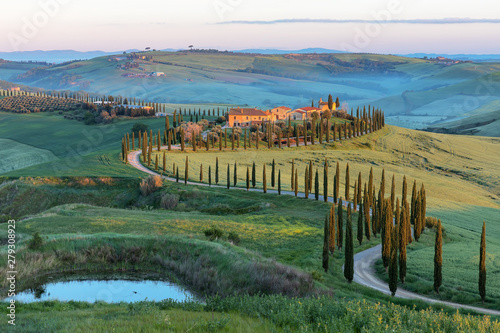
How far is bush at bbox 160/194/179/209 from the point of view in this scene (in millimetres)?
72000

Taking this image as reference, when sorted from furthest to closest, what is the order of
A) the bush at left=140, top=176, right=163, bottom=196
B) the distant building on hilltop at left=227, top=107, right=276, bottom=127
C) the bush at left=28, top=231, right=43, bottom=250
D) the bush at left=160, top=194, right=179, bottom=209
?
1. the distant building on hilltop at left=227, top=107, right=276, bottom=127
2. the bush at left=140, top=176, right=163, bottom=196
3. the bush at left=160, top=194, right=179, bottom=209
4. the bush at left=28, top=231, right=43, bottom=250

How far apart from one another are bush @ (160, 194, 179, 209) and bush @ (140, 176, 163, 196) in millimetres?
3735

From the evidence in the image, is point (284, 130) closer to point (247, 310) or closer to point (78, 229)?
point (78, 229)

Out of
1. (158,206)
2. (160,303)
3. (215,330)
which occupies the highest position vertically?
(215,330)

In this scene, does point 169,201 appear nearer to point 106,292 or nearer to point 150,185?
point 150,185

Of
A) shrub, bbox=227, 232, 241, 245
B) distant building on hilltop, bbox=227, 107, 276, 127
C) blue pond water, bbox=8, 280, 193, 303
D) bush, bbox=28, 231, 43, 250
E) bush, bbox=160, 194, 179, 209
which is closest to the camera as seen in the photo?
blue pond water, bbox=8, 280, 193, 303

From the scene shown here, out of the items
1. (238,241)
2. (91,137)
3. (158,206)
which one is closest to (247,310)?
(238,241)

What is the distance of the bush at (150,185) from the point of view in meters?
76.2

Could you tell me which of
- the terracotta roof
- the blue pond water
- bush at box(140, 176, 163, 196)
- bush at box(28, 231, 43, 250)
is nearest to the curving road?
the blue pond water

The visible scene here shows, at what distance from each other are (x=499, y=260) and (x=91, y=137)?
122521 millimetres

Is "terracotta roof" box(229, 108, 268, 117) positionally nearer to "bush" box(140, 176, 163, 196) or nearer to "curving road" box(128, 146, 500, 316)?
"bush" box(140, 176, 163, 196)

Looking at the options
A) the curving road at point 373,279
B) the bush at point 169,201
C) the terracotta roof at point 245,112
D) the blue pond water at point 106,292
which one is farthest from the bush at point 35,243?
the terracotta roof at point 245,112

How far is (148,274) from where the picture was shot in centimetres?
3316

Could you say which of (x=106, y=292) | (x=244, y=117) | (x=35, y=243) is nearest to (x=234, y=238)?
(x=106, y=292)
